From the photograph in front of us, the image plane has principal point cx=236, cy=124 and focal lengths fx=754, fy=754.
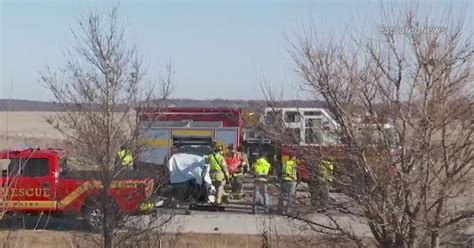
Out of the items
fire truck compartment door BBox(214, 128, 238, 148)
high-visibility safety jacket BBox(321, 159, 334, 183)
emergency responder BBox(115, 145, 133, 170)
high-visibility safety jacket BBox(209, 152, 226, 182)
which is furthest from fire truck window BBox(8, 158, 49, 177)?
high-visibility safety jacket BBox(321, 159, 334, 183)

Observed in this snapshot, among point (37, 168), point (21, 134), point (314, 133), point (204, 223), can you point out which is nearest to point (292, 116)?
point (314, 133)

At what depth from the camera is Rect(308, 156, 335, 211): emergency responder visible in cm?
781

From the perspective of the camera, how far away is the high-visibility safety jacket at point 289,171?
27.6 ft

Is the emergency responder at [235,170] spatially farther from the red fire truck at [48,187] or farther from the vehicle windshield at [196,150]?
the red fire truck at [48,187]

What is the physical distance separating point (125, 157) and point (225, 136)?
12901 mm

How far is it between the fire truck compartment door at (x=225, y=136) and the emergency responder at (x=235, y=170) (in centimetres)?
246

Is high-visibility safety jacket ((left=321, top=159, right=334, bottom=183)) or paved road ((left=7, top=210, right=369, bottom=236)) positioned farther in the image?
paved road ((left=7, top=210, right=369, bottom=236))

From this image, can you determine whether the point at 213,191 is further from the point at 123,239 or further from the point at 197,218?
the point at 123,239

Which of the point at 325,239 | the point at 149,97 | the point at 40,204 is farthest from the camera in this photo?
the point at 40,204

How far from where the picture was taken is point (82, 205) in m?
12.9

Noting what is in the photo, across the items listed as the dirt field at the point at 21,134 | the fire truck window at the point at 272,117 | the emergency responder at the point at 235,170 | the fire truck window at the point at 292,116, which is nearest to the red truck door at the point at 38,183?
the dirt field at the point at 21,134

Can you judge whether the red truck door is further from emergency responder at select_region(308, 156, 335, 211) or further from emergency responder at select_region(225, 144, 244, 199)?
emergency responder at select_region(308, 156, 335, 211)

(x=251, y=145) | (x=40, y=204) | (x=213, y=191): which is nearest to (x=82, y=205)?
(x=40, y=204)

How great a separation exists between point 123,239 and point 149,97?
6.52ft
